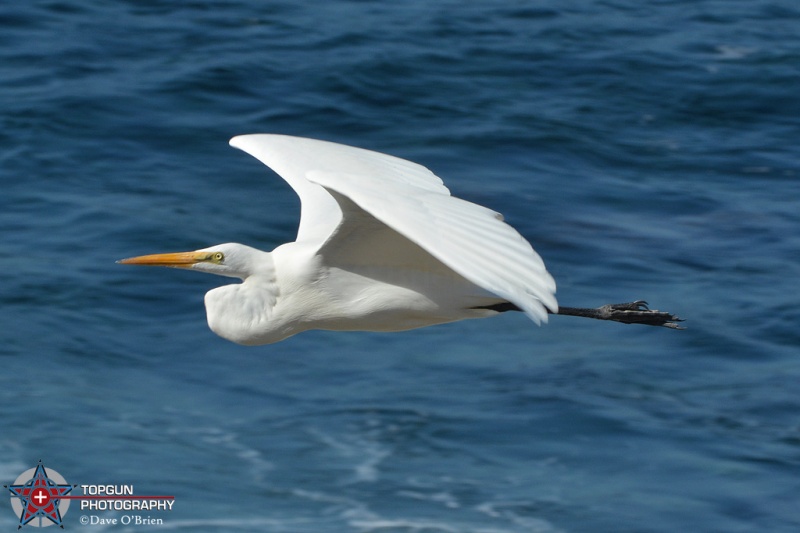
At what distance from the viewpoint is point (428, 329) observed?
1121cm

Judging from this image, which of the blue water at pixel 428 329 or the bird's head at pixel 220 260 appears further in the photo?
the blue water at pixel 428 329

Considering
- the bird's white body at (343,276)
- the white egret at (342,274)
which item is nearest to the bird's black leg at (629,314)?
the white egret at (342,274)

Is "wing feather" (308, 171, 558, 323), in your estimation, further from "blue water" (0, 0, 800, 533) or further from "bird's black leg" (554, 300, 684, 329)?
"blue water" (0, 0, 800, 533)

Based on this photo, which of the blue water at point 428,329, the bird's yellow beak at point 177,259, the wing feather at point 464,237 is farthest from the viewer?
the blue water at point 428,329

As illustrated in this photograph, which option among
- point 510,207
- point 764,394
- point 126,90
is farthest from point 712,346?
point 126,90

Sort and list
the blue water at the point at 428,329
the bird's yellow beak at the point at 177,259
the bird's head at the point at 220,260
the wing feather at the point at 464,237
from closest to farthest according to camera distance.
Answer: the wing feather at the point at 464,237, the bird's head at the point at 220,260, the bird's yellow beak at the point at 177,259, the blue water at the point at 428,329

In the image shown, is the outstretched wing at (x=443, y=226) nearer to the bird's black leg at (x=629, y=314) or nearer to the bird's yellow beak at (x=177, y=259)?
the bird's yellow beak at (x=177, y=259)

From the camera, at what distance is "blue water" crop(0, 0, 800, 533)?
9.91 m

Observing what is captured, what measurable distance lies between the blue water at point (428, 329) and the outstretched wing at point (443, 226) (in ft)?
11.7

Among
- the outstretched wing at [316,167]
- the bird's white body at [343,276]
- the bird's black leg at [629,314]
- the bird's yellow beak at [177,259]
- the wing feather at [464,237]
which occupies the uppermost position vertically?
the outstretched wing at [316,167]

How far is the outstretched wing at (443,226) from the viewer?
4.68 metres

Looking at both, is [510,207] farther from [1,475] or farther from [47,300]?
[1,475]

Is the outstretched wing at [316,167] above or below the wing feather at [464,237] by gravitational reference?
above

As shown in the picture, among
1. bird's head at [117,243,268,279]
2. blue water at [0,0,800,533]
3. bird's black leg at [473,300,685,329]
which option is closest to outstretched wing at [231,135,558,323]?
bird's head at [117,243,268,279]
